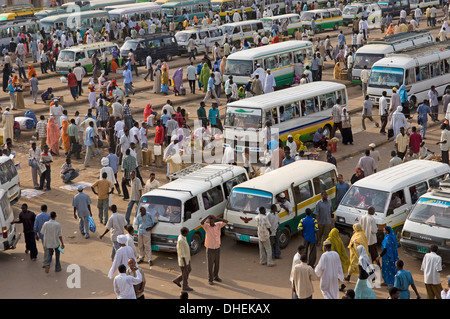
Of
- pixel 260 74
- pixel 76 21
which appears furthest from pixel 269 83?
pixel 76 21

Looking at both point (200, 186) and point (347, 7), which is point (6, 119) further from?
point (347, 7)

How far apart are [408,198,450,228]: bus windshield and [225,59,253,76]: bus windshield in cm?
1656

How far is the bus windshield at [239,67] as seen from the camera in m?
32.3

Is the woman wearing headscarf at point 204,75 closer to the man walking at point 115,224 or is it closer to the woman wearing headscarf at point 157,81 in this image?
the woman wearing headscarf at point 157,81

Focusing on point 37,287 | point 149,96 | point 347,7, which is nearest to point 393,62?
point 149,96

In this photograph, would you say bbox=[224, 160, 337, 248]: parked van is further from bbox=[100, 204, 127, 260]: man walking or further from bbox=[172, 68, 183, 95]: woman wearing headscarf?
bbox=[172, 68, 183, 95]: woman wearing headscarf

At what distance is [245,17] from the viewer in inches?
2210

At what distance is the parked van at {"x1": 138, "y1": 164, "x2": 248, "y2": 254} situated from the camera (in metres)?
17.0

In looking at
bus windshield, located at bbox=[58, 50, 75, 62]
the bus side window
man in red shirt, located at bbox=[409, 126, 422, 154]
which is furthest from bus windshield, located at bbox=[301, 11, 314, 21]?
man in red shirt, located at bbox=[409, 126, 422, 154]

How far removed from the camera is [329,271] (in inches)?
541

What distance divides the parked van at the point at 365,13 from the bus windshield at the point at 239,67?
22.2m

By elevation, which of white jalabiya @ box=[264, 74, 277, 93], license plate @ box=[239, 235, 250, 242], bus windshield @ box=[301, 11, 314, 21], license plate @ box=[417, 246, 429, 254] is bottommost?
license plate @ box=[239, 235, 250, 242]

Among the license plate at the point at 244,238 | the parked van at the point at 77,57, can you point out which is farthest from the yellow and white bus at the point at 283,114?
the parked van at the point at 77,57

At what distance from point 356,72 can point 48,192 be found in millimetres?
16568
